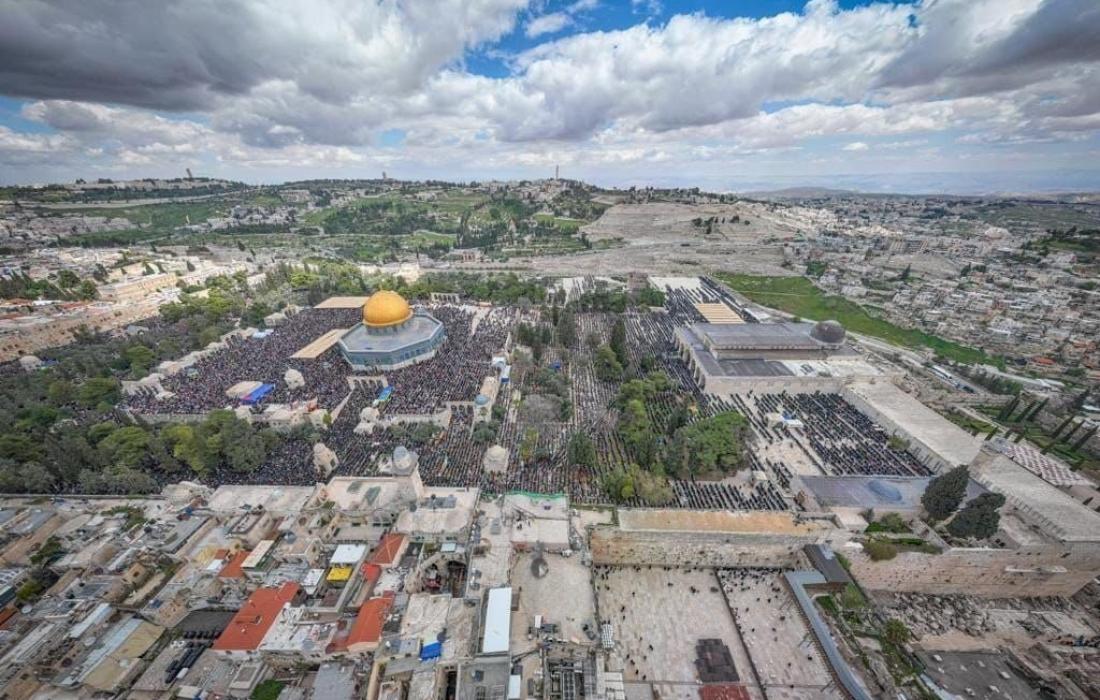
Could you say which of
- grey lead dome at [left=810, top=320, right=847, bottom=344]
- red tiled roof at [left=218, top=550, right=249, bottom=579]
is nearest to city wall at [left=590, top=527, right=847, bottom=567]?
red tiled roof at [left=218, top=550, right=249, bottom=579]

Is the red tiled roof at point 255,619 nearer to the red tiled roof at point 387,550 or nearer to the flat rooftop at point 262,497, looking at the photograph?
the red tiled roof at point 387,550

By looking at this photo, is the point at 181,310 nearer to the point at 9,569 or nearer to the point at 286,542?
the point at 9,569

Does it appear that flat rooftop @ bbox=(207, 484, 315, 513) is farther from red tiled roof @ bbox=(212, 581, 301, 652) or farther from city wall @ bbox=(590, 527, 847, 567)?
city wall @ bbox=(590, 527, 847, 567)

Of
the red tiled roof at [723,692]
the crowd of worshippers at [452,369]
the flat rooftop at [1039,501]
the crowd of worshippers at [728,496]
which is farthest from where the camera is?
the crowd of worshippers at [452,369]

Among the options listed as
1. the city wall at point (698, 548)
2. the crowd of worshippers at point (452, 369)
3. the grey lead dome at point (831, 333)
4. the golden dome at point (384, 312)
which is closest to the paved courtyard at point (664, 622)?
the city wall at point (698, 548)

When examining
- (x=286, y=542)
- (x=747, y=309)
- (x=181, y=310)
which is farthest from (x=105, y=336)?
(x=747, y=309)

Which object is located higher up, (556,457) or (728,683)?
(556,457)
